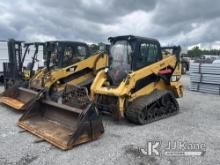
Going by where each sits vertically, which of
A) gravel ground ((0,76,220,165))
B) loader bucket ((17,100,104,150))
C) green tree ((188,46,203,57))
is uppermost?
green tree ((188,46,203,57))

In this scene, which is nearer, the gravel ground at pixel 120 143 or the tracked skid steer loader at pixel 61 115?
the gravel ground at pixel 120 143

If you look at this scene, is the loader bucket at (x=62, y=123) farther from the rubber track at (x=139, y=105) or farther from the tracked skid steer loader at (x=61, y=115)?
the rubber track at (x=139, y=105)

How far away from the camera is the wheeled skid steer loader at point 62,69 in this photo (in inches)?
357

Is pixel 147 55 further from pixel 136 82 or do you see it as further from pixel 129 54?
pixel 136 82

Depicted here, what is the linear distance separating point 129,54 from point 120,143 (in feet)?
9.04

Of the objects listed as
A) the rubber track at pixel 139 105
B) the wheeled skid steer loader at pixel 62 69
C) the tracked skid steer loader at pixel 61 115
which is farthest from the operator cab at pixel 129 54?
the wheeled skid steer loader at pixel 62 69

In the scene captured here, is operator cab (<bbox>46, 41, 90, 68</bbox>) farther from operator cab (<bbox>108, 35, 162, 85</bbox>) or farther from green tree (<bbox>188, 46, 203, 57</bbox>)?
green tree (<bbox>188, 46, 203, 57</bbox>)

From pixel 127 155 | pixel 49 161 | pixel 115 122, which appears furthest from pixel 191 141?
pixel 49 161

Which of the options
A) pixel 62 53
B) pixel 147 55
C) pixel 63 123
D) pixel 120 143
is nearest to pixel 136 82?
pixel 147 55

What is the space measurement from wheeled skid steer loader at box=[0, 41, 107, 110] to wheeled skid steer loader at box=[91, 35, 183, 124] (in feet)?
6.82

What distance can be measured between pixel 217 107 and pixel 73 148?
608 centimetres

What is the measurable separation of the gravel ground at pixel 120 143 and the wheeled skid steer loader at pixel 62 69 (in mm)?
1260

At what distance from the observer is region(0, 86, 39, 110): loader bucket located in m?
8.02

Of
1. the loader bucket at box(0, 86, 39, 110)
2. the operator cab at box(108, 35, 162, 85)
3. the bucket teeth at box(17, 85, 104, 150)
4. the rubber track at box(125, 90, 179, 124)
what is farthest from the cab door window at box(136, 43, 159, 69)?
the loader bucket at box(0, 86, 39, 110)
